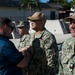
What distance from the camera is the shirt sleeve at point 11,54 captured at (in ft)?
11.4

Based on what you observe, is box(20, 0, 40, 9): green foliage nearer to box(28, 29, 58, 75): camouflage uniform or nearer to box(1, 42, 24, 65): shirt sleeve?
box(28, 29, 58, 75): camouflage uniform

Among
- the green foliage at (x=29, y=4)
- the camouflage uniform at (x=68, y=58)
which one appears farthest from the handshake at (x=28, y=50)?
the green foliage at (x=29, y=4)

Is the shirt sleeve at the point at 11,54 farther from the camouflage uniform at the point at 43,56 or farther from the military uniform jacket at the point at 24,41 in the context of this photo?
the military uniform jacket at the point at 24,41

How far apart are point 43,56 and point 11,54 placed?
118 centimetres

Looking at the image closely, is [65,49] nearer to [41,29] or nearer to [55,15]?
[41,29]

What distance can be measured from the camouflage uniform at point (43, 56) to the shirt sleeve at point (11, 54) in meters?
0.99

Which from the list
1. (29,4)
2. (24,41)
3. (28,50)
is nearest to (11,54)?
(28,50)

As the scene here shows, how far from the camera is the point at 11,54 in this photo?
138 inches

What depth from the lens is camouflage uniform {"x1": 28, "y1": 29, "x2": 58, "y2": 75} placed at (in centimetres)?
455

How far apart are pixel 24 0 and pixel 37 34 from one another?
5674cm

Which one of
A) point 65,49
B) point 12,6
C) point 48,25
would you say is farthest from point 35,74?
point 12,6

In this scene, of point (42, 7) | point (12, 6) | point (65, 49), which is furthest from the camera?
point (42, 7)

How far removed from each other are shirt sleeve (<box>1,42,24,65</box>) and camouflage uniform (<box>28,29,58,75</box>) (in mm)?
990

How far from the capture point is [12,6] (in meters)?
59.2
